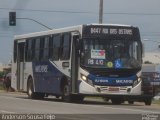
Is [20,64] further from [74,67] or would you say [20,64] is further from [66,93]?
[74,67]

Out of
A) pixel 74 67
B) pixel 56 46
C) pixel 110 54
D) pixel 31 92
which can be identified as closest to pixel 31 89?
pixel 31 92

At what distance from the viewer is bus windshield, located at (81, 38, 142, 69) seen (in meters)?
28.0

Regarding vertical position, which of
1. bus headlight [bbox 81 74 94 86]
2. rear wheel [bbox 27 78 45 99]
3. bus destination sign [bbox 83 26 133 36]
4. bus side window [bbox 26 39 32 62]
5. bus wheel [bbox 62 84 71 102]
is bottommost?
rear wheel [bbox 27 78 45 99]

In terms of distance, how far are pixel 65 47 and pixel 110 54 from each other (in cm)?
237

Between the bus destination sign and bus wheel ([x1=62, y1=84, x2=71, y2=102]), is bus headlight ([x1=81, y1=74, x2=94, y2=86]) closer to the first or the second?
bus wheel ([x1=62, y1=84, x2=71, y2=102])

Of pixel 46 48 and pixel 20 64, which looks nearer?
pixel 46 48

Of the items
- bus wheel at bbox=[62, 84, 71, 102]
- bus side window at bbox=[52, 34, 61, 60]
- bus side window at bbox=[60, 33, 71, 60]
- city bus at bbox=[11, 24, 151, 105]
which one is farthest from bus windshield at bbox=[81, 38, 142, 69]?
bus side window at bbox=[52, 34, 61, 60]

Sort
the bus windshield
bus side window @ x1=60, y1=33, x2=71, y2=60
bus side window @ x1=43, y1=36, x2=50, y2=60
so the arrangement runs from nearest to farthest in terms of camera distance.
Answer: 1. the bus windshield
2. bus side window @ x1=60, y1=33, x2=71, y2=60
3. bus side window @ x1=43, y1=36, x2=50, y2=60

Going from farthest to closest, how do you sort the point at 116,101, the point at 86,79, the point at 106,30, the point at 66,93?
the point at 116,101
the point at 66,93
the point at 106,30
the point at 86,79

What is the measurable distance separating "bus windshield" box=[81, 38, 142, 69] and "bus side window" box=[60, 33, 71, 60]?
3.97 ft

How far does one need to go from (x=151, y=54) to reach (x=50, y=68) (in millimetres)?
119710

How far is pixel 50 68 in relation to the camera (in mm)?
31141

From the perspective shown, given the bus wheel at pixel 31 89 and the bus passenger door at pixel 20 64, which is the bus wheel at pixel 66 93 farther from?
the bus passenger door at pixel 20 64

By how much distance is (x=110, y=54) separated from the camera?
28.1 metres
